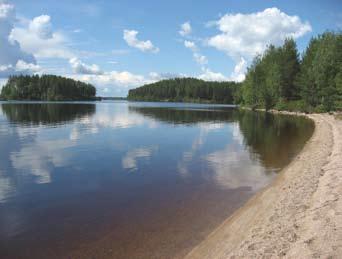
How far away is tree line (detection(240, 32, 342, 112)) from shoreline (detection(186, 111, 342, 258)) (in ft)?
136

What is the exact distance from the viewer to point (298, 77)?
88750 millimetres

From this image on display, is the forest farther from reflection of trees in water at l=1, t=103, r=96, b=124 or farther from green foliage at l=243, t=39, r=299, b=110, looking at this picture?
reflection of trees in water at l=1, t=103, r=96, b=124

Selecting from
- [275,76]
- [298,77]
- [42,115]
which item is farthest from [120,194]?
[275,76]

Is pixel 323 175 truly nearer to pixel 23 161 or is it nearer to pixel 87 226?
pixel 87 226

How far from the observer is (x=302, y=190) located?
46.6ft

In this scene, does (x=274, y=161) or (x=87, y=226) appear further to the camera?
(x=274, y=161)

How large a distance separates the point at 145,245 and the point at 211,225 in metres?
2.96

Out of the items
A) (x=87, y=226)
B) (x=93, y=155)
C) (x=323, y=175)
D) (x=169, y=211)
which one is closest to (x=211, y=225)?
(x=169, y=211)

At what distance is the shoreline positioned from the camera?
844cm

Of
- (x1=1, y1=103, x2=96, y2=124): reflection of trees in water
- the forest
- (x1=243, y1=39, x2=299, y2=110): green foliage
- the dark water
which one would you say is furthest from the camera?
(x1=243, y1=39, x2=299, y2=110): green foliage

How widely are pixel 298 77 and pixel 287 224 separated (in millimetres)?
87557

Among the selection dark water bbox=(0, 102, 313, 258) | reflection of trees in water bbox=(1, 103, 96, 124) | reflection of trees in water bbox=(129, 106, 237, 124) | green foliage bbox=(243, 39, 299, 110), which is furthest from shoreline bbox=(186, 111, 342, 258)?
green foliage bbox=(243, 39, 299, 110)

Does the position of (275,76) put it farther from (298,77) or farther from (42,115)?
(42,115)

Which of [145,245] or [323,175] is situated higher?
[323,175]
